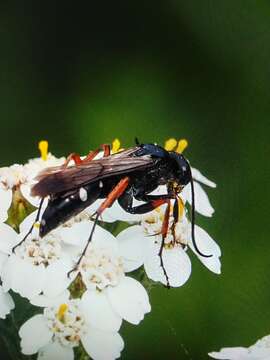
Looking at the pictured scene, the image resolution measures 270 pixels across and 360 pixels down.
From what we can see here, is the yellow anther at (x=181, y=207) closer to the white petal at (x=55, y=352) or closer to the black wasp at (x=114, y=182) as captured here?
the black wasp at (x=114, y=182)

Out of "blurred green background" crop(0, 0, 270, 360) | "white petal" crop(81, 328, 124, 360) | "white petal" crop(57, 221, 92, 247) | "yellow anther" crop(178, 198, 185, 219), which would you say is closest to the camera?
"white petal" crop(81, 328, 124, 360)

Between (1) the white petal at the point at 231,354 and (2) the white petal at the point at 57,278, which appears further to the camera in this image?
(1) the white petal at the point at 231,354

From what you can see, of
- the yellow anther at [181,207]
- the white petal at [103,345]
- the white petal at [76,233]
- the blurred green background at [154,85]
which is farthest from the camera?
the blurred green background at [154,85]

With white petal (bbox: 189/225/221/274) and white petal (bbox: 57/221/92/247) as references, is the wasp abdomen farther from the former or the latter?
white petal (bbox: 189/225/221/274)

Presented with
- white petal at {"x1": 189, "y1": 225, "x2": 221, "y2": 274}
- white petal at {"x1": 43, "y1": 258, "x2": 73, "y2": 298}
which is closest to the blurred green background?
white petal at {"x1": 189, "y1": 225, "x2": 221, "y2": 274}

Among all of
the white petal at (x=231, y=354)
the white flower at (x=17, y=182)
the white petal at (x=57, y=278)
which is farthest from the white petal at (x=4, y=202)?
the white petal at (x=231, y=354)

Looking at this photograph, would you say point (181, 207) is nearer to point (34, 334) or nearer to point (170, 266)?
point (170, 266)

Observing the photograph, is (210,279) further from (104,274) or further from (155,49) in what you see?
(155,49)
